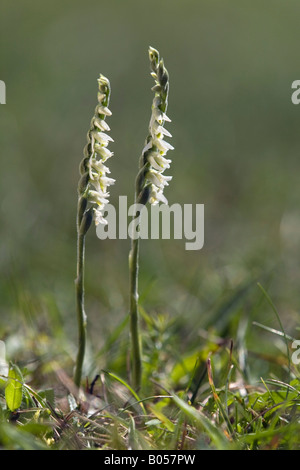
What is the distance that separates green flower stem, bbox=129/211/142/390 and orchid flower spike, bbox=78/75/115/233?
0.20 meters

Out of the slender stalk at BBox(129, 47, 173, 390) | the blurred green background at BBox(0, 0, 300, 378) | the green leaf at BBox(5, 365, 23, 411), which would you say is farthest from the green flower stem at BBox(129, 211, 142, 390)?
the blurred green background at BBox(0, 0, 300, 378)

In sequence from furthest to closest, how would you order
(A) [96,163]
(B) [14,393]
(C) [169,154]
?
(C) [169,154] → (A) [96,163] → (B) [14,393]

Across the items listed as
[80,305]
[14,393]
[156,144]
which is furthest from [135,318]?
[156,144]

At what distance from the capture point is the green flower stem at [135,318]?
237cm

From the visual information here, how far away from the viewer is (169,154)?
7.01m

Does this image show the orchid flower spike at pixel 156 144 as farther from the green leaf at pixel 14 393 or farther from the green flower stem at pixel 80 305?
the green leaf at pixel 14 393

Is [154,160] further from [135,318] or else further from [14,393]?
[14,393]

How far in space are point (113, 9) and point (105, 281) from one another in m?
9.03

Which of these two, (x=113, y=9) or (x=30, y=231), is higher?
(x=113, y=9)

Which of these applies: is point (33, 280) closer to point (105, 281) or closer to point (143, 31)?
point (105, 281)

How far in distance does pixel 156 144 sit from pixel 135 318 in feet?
2.43

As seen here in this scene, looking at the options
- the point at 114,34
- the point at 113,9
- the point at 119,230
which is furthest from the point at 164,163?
the point at 113,9

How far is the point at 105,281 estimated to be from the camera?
4.44 m

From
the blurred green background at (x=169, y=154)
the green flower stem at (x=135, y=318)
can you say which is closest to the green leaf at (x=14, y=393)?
Answer: the green flower stem at (x=135, y=318)
